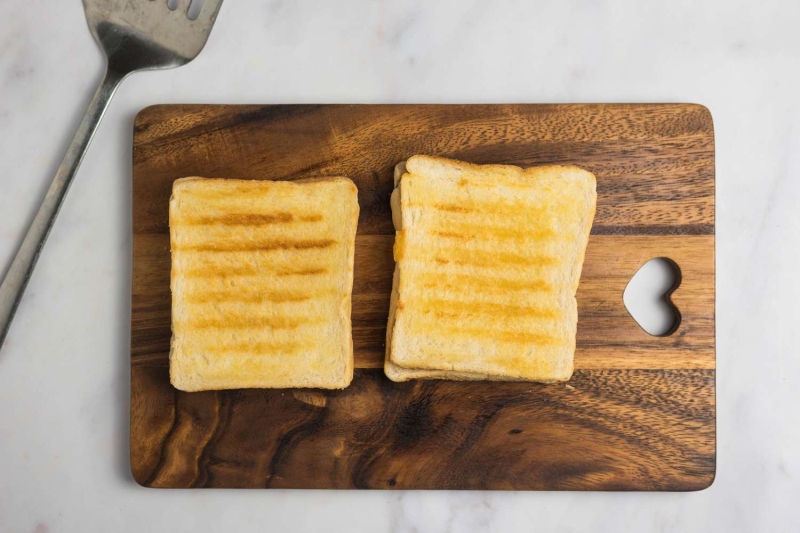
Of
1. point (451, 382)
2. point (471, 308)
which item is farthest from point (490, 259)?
point (451, 382)

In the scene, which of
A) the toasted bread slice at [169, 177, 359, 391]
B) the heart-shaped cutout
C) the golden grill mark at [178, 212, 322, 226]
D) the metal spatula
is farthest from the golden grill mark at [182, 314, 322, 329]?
the heart-shaped cutout

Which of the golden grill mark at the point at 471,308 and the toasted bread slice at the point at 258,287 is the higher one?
the golden grill mark at the point at 471,308

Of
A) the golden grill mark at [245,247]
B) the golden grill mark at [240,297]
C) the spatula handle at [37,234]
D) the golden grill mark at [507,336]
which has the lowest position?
the spatula handle at [37,234]

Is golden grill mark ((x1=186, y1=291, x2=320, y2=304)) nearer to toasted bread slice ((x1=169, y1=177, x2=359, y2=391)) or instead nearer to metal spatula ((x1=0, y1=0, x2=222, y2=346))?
toasted bread slice ((x1=169, y1=177, x2=359, y2=391))

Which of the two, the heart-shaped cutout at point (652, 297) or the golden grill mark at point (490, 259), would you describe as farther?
the heart-shaped cutout at point (652, 297)

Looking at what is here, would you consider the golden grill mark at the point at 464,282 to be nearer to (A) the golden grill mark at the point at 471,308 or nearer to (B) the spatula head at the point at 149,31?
(A) the golden grill mark at the point at 471,308

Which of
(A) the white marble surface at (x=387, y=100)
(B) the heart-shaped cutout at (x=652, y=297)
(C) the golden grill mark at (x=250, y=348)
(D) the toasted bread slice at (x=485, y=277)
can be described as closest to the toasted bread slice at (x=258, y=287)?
(C) the golden grill mark at (x=250, y=348)
